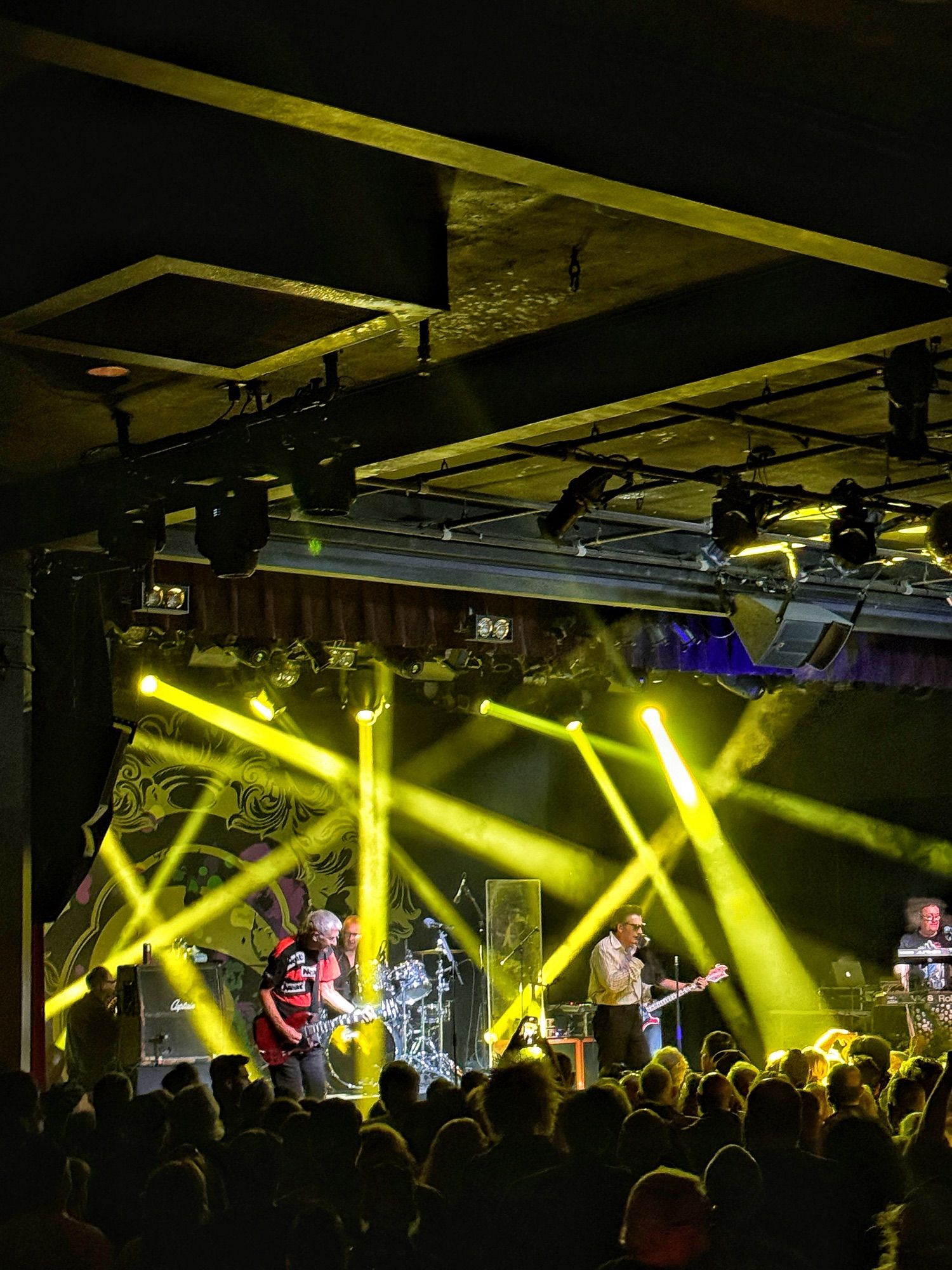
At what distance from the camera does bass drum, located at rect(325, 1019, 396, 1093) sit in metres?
13.4

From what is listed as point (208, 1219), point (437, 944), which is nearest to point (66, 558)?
point (208, 1219)

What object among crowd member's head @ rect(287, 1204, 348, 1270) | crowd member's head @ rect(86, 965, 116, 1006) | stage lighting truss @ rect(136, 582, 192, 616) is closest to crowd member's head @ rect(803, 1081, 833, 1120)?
crowd member's head @ rect(287, 1204, 348, 1270)

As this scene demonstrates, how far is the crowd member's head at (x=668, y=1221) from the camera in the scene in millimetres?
2684

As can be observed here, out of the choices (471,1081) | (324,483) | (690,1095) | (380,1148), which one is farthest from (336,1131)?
(324,483)

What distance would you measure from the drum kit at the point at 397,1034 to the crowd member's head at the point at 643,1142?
9.26m

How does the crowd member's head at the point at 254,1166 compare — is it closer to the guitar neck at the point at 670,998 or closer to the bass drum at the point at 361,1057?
the guitar neck at the point at 670,998

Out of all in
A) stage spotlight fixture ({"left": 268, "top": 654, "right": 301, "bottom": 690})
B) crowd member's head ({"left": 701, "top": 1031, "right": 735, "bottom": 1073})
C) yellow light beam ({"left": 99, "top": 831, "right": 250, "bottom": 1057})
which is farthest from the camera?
yellow light beam ({"left": 99, "top": 831, "right": 250, "bottom": 1057})

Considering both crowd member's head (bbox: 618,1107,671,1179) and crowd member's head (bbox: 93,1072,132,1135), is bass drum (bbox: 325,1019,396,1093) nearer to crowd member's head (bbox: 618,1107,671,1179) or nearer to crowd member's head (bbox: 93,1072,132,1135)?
crowd member's head (bbox: 93,1072,132,1135)

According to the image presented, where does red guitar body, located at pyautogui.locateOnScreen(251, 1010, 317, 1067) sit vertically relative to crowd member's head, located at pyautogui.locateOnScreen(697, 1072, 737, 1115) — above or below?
below

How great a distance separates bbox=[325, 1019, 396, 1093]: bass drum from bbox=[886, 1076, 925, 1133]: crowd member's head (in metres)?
8.40

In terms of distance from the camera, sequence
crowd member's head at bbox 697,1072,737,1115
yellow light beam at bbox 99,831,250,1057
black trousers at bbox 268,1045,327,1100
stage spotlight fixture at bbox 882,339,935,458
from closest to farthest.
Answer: stage spotlight fixture at bbox 882,339,935,458 → crowd member's head at bbox 697,1072,737,1115 → black trousers at bbox 268,1045,327,1100 → yellow light beam at bbox 99,831,250,1057

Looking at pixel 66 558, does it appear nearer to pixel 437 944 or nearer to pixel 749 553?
pixel 749 553

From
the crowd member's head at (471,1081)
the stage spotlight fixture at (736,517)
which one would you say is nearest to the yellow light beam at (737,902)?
the stage spotlight fixture at (736,517)

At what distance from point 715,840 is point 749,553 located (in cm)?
581
